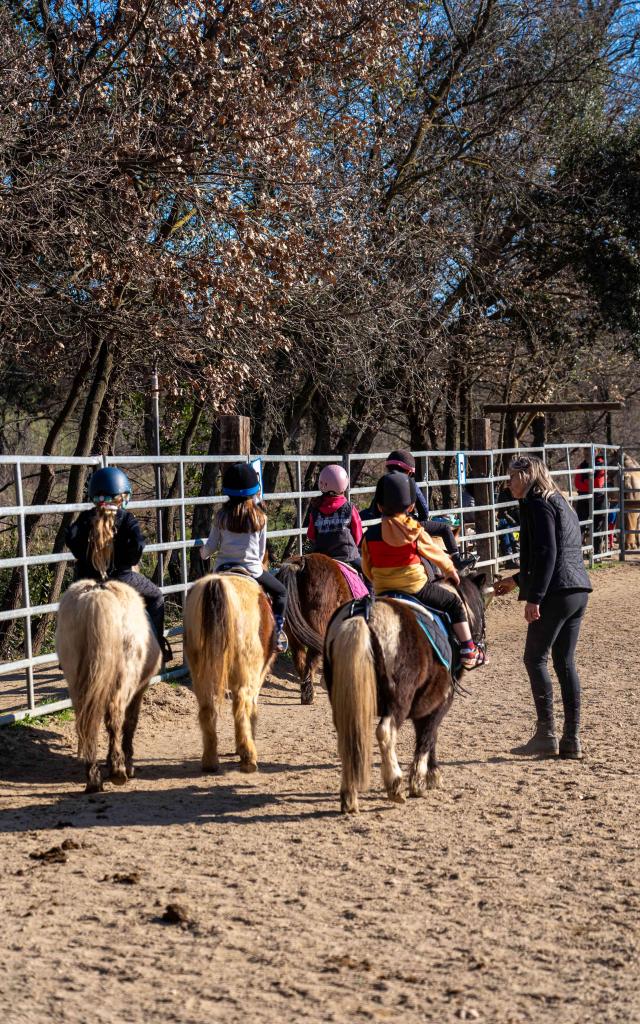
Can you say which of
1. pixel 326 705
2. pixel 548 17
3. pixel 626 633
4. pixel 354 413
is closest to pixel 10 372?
pixel 354 413

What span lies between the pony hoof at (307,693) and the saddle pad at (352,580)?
0.89 metres

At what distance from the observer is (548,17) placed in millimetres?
17125

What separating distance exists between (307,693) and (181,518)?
5.88 feet

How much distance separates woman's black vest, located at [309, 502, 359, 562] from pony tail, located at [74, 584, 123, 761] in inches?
135

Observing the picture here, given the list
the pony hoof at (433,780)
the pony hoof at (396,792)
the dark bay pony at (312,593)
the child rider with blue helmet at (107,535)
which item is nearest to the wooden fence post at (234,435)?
the dark bay pony at (312,593)

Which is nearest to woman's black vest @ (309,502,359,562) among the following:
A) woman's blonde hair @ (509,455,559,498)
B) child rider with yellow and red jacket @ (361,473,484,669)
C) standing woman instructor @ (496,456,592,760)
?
standing woman instructor @ (496,456,592,760)

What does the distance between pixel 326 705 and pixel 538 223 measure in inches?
455

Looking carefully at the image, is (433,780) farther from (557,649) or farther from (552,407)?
(552,407)

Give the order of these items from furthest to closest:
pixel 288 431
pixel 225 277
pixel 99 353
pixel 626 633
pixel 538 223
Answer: pixel 538 223 < pixel 288 431 < pixel 626 633 < pixel 99 353 < pixel 225 277

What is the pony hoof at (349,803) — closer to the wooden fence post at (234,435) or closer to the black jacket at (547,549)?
the black jacket at (547,549)

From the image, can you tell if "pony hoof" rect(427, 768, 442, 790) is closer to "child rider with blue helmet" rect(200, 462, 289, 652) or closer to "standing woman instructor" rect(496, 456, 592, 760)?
"standing woman instructor" rect(496, 456, 592, 760)

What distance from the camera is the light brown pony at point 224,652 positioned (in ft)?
21.5

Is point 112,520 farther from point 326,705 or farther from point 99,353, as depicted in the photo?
point 99,353

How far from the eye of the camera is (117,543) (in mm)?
6668
